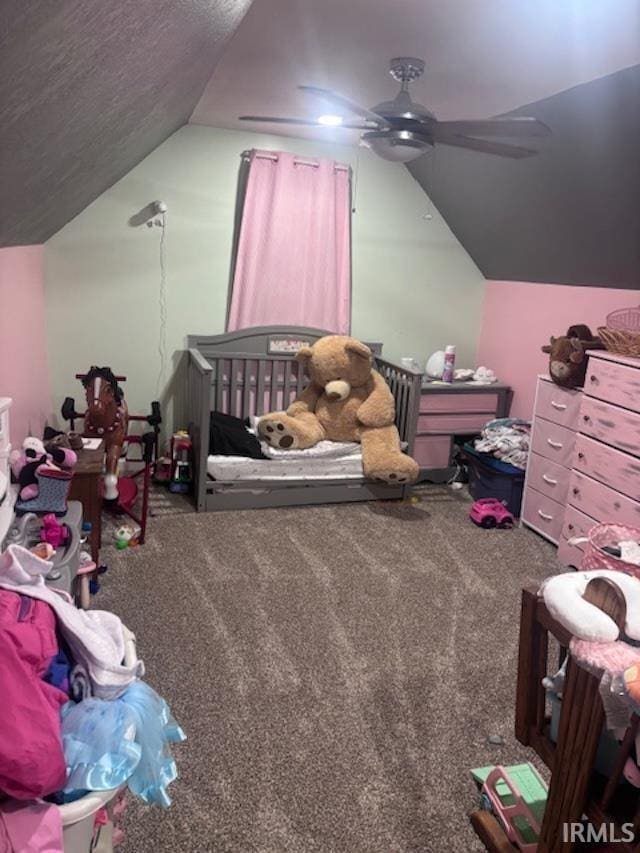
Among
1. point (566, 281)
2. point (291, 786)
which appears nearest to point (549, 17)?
point (566, 281)

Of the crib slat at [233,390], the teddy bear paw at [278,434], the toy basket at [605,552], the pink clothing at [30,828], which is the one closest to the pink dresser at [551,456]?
the teddy bear paw at [278,434]

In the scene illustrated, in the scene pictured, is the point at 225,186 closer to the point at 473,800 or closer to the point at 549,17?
the point at 549,17

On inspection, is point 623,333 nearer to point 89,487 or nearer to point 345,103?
point 345,103

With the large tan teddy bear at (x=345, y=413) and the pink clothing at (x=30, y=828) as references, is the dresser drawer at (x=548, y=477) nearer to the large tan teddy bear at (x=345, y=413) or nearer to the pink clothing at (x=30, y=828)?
the large tan teddy bear at (x=345, y=413)

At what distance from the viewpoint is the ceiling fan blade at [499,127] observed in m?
2.03

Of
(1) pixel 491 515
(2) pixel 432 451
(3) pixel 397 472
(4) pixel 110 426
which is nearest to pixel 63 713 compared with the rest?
(4) pixel 110 426

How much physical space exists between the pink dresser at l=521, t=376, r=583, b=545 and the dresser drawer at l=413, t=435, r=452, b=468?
71cm

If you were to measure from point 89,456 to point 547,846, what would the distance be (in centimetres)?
203

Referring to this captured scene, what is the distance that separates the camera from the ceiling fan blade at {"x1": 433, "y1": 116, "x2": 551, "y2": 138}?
2.03 m

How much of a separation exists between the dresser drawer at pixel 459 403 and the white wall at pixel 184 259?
2.01 ft

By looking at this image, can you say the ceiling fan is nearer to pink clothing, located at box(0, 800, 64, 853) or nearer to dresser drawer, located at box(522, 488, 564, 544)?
dresser drawer, located at box(522, 488, 564, 544)

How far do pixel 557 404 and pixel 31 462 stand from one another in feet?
8.04

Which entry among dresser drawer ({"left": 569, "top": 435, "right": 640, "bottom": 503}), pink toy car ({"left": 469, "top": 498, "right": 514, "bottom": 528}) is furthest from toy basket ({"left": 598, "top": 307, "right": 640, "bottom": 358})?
pink toy car ({"left": 469, "top": 498, "right": 514, "bottom": 528})

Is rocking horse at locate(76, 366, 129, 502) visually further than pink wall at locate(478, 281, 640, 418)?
No
